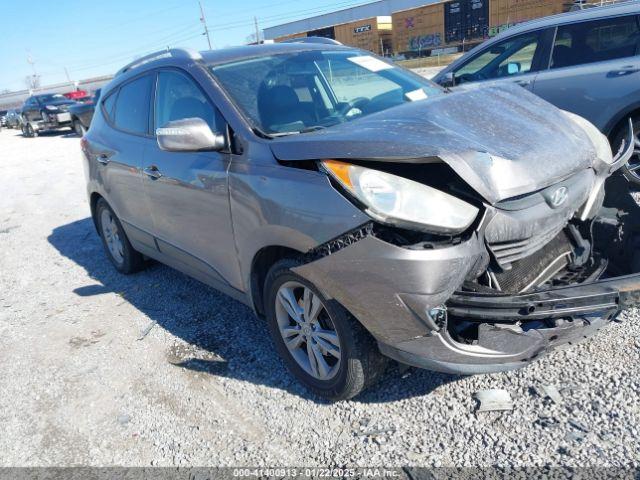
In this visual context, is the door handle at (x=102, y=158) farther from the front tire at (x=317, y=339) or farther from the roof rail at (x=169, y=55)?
the front tire at (x=317, y=339)

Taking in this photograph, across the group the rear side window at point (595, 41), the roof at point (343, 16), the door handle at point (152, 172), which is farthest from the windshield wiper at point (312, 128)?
the roof at point (343, 16)

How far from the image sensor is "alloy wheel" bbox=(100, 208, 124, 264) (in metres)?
4.93

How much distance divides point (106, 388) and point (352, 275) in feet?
6.43

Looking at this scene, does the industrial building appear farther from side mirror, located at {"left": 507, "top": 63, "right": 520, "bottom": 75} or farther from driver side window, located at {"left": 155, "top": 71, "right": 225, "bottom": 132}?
driver side window, located at {"left": 155, "top": 71, "right": 225, "bottom": 132}

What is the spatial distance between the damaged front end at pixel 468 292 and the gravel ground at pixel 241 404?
1.51 ft

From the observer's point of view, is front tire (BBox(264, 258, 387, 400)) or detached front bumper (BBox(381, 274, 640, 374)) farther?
front tire (BBox(264, 258, 387, 400))

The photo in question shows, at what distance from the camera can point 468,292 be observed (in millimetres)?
2217

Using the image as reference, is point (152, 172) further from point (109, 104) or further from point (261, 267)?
point (109, 104)

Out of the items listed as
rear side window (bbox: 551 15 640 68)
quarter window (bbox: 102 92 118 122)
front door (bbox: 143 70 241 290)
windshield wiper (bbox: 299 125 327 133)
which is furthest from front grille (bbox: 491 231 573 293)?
quarter window (bbox: 102 92 118 122)

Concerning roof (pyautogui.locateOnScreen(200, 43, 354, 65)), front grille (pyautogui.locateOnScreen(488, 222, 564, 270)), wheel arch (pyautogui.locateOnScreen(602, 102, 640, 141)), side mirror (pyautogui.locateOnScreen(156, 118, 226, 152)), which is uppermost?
roof (pyautogui.locateOnScreen(200, 43, 354, 65))

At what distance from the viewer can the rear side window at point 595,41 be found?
17.1ft

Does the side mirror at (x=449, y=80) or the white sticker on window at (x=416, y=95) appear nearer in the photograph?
the white sticker on window at (x=416, y=95)

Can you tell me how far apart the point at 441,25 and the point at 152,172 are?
37.7 metres

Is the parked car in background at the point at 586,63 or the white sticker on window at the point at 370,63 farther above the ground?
the white sticker on window at the point at 370,63
